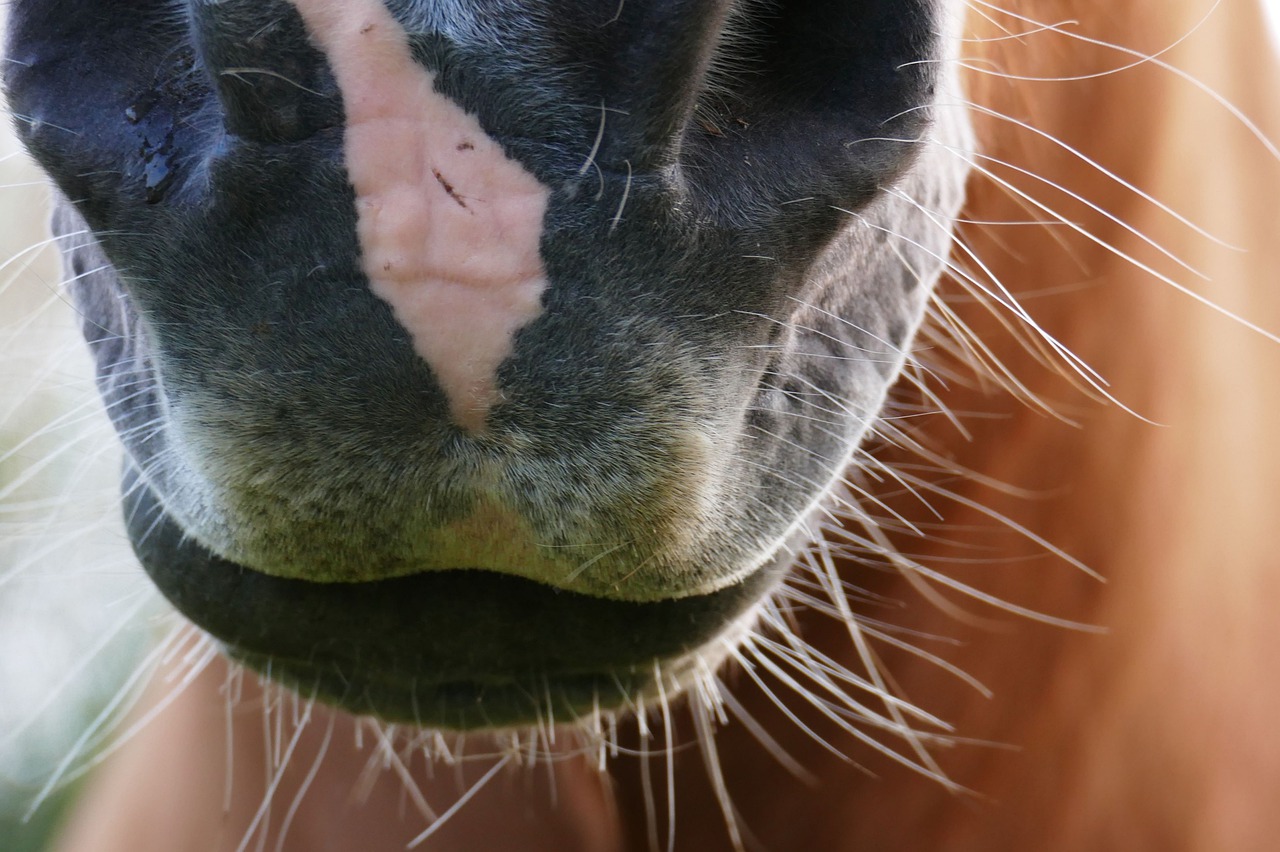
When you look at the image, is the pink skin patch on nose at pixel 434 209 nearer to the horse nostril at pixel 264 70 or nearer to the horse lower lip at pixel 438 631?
the horse nostril at pixel 264 70

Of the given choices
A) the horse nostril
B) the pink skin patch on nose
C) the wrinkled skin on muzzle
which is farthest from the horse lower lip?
the horse nostril

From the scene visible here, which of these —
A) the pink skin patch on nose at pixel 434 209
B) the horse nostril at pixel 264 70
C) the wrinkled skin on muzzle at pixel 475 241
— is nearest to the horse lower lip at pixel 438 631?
the wrinkled skin on muzzle at pixel 475 241

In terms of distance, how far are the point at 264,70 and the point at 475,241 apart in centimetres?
13

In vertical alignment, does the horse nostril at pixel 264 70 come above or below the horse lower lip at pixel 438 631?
above

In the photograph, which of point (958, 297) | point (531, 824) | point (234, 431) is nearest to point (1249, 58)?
point (958, 297)

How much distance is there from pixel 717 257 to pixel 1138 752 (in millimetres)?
829

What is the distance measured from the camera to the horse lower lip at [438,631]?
29.3 inches

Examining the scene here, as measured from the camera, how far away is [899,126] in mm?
645

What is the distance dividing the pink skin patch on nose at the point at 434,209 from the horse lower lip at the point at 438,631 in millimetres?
202

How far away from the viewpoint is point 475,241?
58 centimetres

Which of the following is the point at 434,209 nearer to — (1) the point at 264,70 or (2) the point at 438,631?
(1) the point at 264,70

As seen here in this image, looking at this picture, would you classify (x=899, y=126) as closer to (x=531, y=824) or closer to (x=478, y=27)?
(x=478, y=27)

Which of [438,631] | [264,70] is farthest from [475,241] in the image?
[438,631]

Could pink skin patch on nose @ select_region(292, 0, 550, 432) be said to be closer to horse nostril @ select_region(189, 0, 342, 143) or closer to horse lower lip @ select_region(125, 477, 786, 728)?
horse nostril @ select_region(189, 0, 342, 143)
